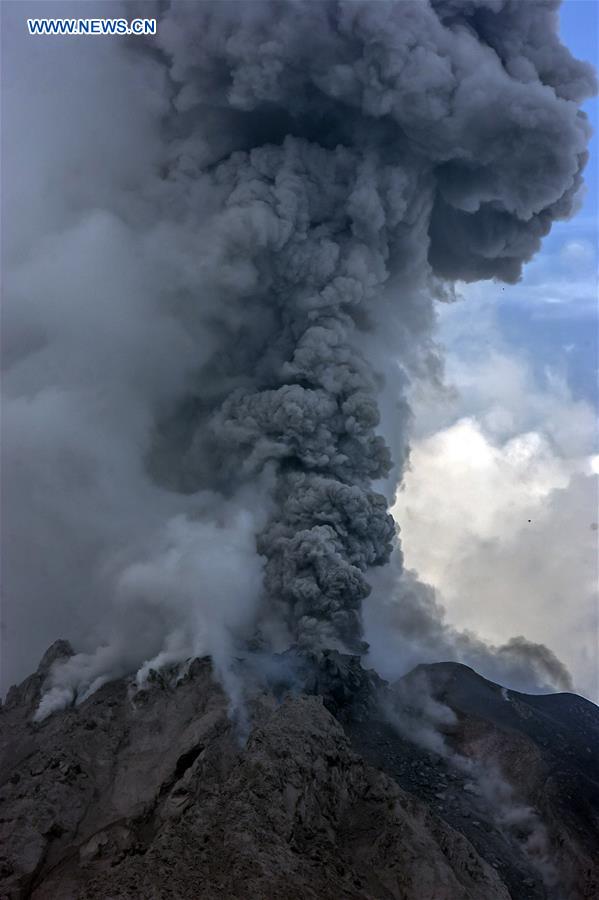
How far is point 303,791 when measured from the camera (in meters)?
17.5

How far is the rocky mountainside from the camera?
15.4 m

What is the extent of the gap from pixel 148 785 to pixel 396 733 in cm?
775

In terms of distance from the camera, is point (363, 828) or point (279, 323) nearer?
point (363, 828)

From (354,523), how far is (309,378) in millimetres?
6423

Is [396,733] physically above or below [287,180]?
below

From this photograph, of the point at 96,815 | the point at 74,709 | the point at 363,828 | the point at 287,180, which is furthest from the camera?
the point at 287,180

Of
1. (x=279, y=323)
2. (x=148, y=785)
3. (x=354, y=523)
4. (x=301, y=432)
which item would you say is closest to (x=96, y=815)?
(x=148, y=785)

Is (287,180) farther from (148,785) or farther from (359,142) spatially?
(148,785)

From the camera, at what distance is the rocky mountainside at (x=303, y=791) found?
1540 cm

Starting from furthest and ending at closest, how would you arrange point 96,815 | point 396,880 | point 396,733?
point 396,733 < point 96,815 < point 396,880

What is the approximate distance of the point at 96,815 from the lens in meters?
20.2

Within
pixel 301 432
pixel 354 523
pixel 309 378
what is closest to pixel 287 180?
pixel 309 378

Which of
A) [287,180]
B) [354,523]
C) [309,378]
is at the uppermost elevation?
[287,180]

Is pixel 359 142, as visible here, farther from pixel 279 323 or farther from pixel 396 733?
pixel 396 733
